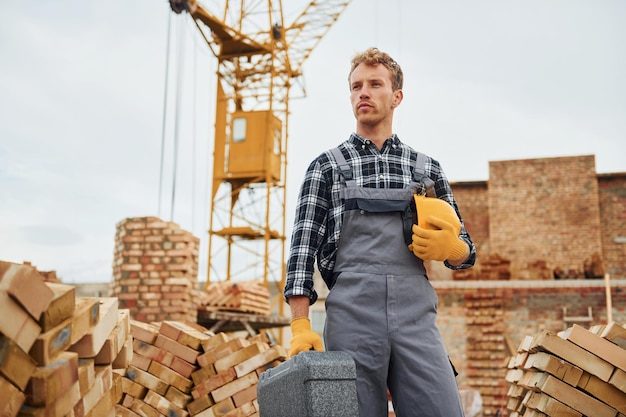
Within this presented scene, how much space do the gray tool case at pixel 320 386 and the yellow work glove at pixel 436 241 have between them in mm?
559

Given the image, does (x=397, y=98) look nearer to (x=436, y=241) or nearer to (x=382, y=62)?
(x=382, y=62)

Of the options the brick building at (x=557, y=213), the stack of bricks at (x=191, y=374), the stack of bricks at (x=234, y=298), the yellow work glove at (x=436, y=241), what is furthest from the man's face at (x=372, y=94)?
the brick building at (x=557, y=213)

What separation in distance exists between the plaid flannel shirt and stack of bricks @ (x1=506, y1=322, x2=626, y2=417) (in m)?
1.41

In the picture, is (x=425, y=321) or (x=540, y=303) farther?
(x=540, y=303)

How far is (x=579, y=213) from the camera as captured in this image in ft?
61.3

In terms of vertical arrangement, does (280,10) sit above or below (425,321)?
above

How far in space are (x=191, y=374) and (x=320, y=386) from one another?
3164 millimetres

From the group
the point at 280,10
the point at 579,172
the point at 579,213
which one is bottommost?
the point at 579,213

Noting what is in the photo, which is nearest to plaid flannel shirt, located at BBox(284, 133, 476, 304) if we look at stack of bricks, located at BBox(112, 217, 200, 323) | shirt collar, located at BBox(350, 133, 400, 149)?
shirt collar, located at BBox(350, 133, 400, 149)

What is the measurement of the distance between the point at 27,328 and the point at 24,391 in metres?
0.23

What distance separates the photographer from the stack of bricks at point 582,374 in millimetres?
3803

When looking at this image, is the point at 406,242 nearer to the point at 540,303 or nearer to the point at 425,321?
the point at 425,321

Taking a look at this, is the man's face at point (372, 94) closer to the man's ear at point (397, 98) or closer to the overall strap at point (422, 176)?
the man's ear at point (397, 98)

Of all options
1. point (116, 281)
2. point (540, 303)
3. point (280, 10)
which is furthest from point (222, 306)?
point (280, 10)
